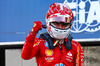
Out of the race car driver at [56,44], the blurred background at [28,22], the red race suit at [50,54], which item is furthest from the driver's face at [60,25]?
the blurred background at [28,22]

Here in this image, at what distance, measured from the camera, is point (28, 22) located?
86.1 inches

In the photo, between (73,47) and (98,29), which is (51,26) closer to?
(73,47)

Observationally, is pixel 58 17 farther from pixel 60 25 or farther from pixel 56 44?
pixel 56 44

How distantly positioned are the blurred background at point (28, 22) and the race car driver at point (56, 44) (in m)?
1.00

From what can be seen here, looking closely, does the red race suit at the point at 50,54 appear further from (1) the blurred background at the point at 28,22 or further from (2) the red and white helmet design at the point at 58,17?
(1) the blurred background at the point at 28,22

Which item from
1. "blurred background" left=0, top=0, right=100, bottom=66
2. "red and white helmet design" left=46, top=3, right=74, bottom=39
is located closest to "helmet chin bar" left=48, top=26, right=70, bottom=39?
"red and white helmet design" left=46, top=3, right=74, bottom=39

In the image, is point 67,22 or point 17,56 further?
point 17,56

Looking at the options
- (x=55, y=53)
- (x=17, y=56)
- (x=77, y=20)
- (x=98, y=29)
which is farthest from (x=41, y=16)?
(x=55, y=53)

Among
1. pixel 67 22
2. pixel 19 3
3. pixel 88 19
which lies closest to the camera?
pixel 67 22

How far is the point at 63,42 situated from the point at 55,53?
0.12 meters

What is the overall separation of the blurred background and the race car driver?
100cm

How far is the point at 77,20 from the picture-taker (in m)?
2.32

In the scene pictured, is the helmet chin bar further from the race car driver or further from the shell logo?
the shell logo

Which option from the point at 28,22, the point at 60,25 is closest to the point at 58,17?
the point at 60,25
